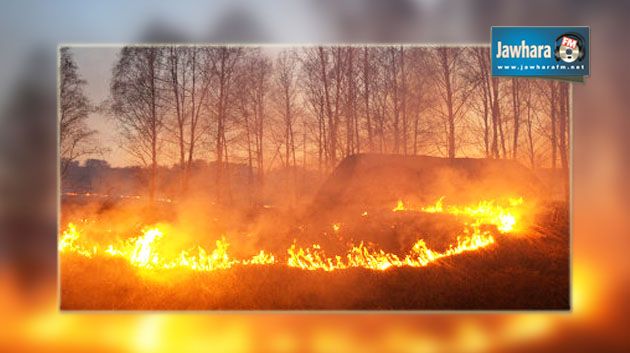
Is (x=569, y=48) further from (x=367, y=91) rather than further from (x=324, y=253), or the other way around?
(x=324, y=253)

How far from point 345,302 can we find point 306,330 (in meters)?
0.35

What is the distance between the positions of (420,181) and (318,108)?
93 centimetres

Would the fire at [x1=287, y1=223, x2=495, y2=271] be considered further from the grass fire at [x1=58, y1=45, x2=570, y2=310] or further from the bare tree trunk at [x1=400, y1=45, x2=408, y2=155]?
the bare tree trunk at [x1=400, y1=45, x2=408, y2=155]

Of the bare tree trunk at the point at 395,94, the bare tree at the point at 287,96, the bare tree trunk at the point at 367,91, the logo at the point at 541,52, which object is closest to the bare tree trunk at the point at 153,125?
the bare tree at the point at 287,96

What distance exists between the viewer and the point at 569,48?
13.1 feet

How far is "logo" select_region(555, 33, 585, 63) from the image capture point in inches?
157

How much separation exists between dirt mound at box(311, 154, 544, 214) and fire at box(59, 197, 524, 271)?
0.27ft

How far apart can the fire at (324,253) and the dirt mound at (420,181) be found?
0.27 feet

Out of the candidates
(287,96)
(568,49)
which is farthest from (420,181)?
(568,49)

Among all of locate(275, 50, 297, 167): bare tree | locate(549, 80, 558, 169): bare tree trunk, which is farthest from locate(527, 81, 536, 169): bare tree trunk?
locate(275, 50, 297, 167): bare tree

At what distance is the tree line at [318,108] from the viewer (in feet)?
13.0

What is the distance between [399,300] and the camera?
3959 millimetres

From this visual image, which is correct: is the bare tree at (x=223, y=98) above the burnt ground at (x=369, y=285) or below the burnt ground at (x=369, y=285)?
above

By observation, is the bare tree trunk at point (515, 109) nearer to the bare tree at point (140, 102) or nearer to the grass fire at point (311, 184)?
the grass fire at point (311, 184)
